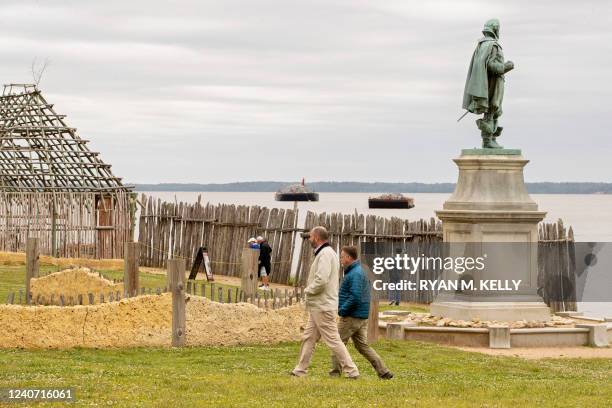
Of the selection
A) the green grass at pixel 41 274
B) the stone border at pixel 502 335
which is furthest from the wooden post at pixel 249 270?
the stone border at pixel 502 335

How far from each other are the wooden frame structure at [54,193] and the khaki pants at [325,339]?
903 inches

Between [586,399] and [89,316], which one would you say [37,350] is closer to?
[89,316]

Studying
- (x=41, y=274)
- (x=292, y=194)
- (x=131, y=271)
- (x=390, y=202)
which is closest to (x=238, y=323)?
(x=131, y=271)

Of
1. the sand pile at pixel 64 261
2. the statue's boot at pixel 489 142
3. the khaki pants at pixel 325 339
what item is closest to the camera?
the khaki pants at pixel 325 339

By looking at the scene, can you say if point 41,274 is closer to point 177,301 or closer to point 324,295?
point 177,301

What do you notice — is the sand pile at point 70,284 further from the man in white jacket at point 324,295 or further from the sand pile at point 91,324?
the man in white jacket at point 324,295

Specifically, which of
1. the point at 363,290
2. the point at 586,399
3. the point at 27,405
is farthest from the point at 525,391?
the point at 27,405

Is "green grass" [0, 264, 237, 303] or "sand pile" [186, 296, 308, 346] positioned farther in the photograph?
"green grass" [0, 264, 237, 303]

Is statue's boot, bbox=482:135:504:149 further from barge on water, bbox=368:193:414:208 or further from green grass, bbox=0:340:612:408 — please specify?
barge on water, bbox=368:193:414:208

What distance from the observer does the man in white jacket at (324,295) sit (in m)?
12.4

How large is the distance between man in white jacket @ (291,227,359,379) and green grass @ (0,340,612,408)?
0.45m

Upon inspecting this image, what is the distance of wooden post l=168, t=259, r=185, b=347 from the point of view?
16469 mm

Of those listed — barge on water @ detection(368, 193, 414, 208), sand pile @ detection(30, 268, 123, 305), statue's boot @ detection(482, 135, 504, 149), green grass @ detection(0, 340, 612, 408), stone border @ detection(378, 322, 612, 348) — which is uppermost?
barge on water @ detection(368, 193, 414, 208)

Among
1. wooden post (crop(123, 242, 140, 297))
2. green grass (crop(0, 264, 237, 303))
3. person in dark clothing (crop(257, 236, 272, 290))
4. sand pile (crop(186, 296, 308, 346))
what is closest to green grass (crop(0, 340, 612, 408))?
sand pile (crop(186, 296, 308, 346))
